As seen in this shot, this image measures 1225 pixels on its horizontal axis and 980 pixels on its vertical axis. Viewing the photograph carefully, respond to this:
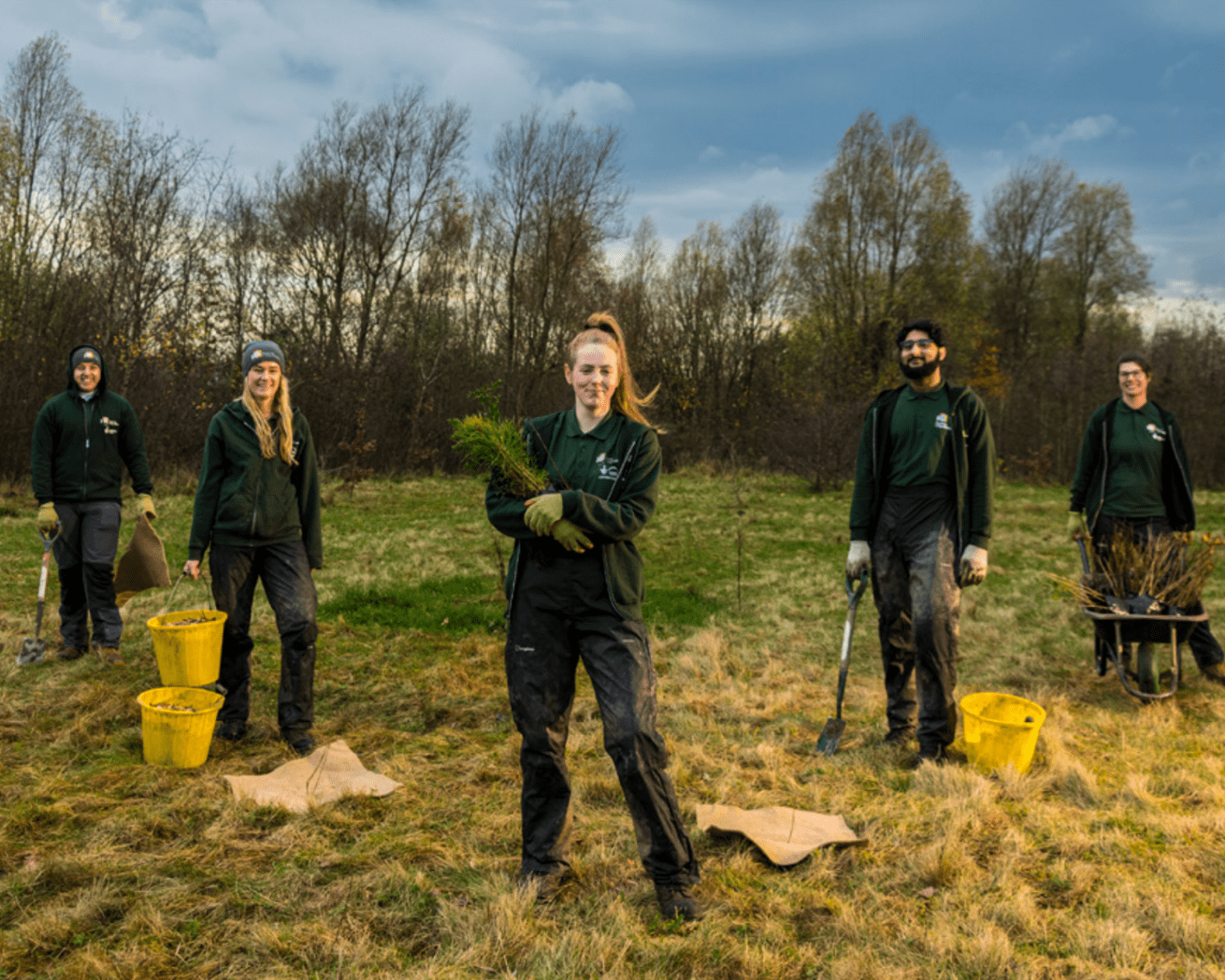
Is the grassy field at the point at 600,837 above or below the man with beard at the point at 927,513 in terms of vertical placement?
below

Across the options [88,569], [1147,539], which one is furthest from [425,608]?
[1147,539]

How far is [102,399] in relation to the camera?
600 cm

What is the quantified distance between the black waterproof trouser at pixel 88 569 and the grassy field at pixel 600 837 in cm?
29

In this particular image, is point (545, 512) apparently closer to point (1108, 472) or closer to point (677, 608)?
point (1108, 472)

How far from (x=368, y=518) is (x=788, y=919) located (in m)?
11.8

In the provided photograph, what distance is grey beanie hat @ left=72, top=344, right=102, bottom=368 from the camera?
5.80 metres

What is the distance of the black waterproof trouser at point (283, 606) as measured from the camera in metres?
4.38

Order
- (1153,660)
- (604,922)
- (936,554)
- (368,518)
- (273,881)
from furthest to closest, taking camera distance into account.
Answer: (368,518) → (1153,660) → (936,554) → (273,881) → (604,922)

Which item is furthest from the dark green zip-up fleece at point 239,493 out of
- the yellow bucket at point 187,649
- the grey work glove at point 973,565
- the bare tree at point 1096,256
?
the bare tree at point 1096,256

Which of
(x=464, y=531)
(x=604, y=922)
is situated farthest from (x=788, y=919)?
(x=464, y=531)

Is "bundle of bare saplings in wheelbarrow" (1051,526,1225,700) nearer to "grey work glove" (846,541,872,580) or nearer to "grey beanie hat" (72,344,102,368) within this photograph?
"grey work glove" (846,541,872,580)

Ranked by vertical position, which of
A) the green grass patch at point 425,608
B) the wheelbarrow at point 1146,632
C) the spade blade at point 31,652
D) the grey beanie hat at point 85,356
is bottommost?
the green grass patch at point 425,608

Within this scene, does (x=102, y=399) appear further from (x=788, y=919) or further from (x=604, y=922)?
(x=788, y=919)

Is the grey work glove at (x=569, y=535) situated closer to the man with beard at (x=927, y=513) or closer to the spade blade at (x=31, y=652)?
the man with beard at (x=927, y=513)
